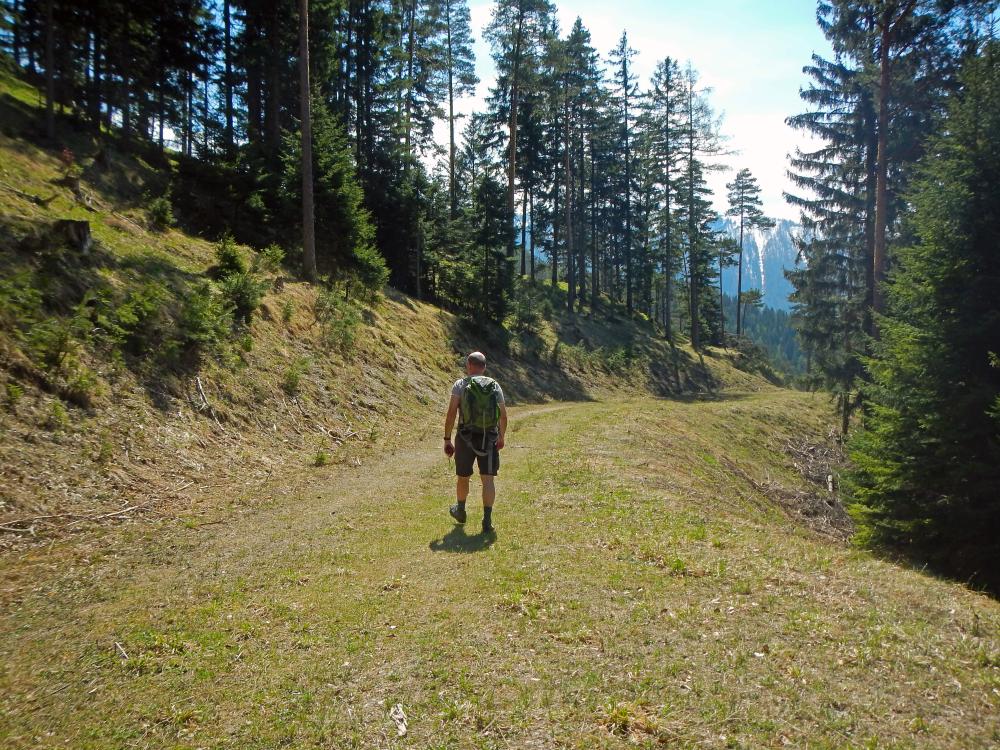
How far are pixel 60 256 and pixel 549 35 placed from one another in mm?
32100

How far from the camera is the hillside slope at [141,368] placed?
7703mm

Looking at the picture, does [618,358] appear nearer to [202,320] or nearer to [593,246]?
[593,246]

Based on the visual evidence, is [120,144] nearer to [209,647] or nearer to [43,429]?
[43,429]

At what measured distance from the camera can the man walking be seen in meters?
7.25

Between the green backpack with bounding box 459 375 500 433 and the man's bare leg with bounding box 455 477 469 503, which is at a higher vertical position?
the green backpack with bounding box 459 375 500 433

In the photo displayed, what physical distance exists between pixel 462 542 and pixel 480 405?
179 cm

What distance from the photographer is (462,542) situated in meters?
6.86

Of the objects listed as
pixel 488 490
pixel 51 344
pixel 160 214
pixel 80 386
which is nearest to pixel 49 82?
pixel 160 214

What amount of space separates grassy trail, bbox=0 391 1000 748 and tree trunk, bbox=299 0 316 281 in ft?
45.1

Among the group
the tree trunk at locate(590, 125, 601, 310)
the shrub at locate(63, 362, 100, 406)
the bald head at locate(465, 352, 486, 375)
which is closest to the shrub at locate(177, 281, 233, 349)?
the shrub at locate(63, 362, 100, 406)

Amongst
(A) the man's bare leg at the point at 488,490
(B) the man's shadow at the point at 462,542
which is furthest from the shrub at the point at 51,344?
(A) the man's bare leg at the point at 488,490

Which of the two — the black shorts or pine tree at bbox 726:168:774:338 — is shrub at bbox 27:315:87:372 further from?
pine tree at bbox 726:168:774:338

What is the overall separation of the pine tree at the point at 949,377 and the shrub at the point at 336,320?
1411 centimetres

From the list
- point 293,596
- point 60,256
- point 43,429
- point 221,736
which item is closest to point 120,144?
point 60,256
